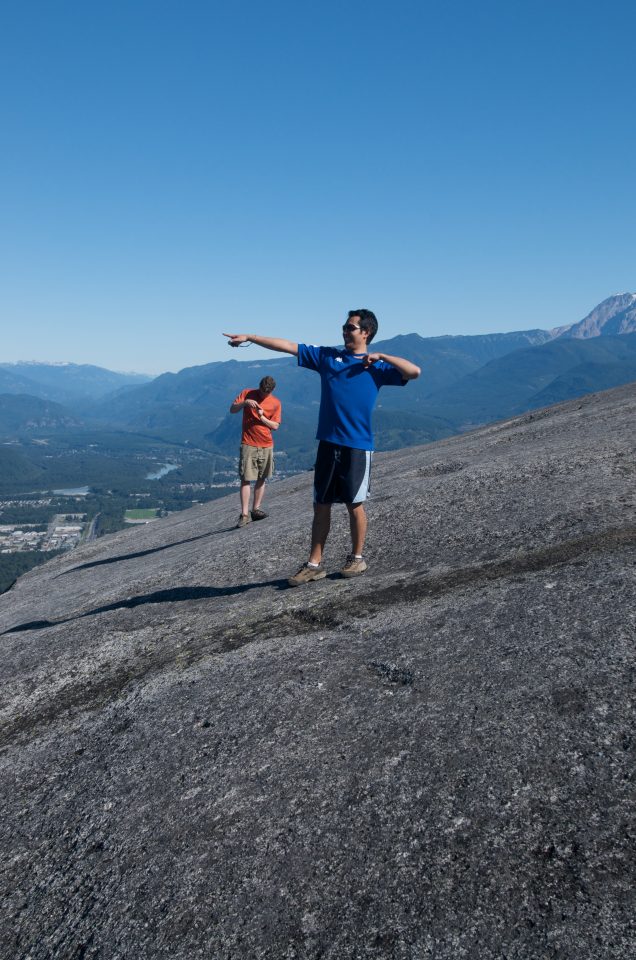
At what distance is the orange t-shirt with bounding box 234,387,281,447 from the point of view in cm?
1502

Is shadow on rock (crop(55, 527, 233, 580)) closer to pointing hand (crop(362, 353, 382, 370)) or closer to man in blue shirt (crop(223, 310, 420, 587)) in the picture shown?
man in blue shirt (crop(223, 310, 420, 587))

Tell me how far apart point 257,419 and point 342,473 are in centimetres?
672

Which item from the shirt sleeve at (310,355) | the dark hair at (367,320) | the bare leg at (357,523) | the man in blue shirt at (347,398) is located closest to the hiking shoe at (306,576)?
the bare leg at (357,523)

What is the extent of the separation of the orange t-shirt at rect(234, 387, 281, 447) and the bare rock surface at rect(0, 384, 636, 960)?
6053 mm

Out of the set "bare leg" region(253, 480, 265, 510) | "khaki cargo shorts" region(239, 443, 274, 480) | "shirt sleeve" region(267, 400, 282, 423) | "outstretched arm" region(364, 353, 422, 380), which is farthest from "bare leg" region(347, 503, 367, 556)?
"bare leg" region(253, 480, 265, 510)

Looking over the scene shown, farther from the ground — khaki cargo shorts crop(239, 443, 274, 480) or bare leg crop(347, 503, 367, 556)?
khaki cargo shorts crop(239, 443, 274, 480)

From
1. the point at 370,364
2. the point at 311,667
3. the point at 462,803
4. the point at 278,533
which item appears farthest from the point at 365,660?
the point at 278,533

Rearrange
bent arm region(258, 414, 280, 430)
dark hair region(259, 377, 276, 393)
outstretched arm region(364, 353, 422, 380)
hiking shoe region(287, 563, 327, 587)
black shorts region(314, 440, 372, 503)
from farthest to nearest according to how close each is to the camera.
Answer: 1. bent arm region(258, 414, 280, 430)
2. dark hair region(259, 377, 276, 393)
3. hiking shoe region(287, 563, 327, 587)
4. black shorts region(314, 440, 372, 503)
5. outstretched arm region(364, 353, 422, 380)

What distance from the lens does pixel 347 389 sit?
854cm

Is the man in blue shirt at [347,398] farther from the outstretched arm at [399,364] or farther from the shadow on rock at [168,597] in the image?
the shadow on rock at [168,597]

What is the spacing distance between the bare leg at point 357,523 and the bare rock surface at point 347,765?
0.53 m

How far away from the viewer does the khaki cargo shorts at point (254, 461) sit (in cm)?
1529

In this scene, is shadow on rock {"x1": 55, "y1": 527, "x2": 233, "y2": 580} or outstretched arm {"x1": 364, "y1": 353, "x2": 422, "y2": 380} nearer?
outstretched arm {"x1": 364, "y1": 353, "x2": 422, "y2": 380}

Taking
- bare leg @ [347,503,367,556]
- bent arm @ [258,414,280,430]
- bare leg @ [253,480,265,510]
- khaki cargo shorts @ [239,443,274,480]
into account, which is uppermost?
bent arm @ [258,414,280,430]
